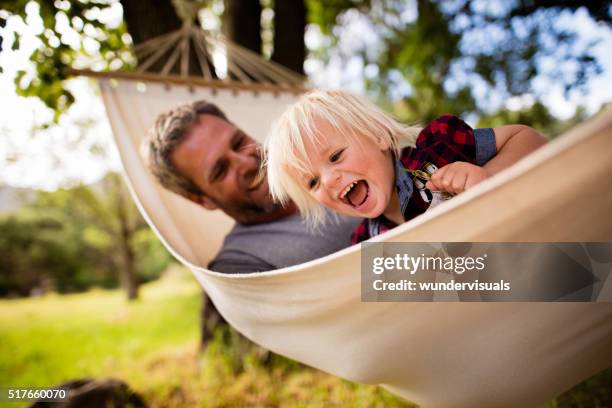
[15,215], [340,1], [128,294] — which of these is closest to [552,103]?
[340,1]

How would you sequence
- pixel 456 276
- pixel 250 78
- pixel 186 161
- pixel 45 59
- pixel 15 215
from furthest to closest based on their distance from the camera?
pixel 15 215 → pixel 250 78 → pixel 45 59 → pixel 186 161 → pixel 456 276

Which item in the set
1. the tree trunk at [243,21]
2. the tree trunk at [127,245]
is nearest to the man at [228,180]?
the tree trunk at [243,21]

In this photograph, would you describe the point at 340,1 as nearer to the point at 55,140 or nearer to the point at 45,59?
the point at 45,59

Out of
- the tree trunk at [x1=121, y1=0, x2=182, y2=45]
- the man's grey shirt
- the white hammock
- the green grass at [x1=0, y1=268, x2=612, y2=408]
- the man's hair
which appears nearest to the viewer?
the white hammock

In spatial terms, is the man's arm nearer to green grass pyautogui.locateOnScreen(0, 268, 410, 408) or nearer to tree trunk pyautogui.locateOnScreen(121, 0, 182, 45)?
green grass pyautogui.locateOnScreen(0, 268, 410, 408)

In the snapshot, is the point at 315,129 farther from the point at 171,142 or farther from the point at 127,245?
the point at 127,245

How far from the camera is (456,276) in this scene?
0.72 meters

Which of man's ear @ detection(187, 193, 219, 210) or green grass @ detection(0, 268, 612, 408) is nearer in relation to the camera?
man's ear @ detection(187, 193, 219, 210)

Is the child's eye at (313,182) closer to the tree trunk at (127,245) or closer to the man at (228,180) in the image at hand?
the man at (228,180)

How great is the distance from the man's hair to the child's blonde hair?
41 centimetres

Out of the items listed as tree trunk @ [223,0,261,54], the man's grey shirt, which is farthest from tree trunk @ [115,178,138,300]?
the man's grey shirt

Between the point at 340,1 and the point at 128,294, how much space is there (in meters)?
6.11

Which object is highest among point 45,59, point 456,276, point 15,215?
point 45,59

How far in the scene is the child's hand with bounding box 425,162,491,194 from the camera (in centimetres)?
72
